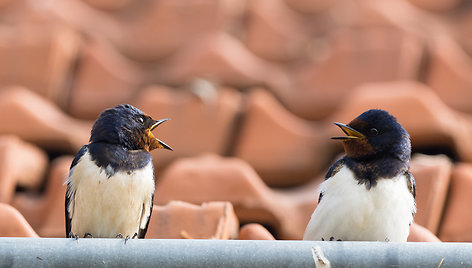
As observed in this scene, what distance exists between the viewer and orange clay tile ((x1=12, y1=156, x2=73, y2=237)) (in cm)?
263

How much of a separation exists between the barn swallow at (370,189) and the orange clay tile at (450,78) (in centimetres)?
85

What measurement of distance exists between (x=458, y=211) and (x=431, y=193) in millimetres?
89

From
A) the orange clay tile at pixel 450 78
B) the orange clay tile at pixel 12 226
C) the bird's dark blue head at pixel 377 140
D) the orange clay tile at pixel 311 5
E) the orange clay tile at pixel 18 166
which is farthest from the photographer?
the orange clay tile at pixel 311 5

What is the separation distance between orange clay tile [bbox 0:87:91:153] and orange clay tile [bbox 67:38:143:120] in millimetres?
235

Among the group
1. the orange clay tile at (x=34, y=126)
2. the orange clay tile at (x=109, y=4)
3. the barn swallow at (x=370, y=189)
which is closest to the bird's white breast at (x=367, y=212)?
the barn swallow at (x=370, y=189)

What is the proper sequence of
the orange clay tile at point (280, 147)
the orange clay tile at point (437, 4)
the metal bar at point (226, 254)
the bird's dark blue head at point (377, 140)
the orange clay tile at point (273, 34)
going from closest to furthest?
the metal bar at point (226, 254) < the bird's dark blue head at point (377, 140) < the orange clay tile at point (280, 147) < the orange clay tile at point (273, 34) < the orange clay tile at point (437, 4)

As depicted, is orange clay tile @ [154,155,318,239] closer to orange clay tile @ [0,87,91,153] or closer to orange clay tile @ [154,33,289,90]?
orange clay tile @ [0,87,91,153]

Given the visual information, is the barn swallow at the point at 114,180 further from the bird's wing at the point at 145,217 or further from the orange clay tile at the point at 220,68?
the orange clay tile at the point at 220,68

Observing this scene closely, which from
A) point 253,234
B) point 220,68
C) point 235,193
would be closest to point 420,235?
point 253,234

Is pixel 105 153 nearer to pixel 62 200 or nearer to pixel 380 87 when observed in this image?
pixel 62 200

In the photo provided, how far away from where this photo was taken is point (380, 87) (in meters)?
2.94

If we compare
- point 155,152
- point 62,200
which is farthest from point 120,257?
point 155,152

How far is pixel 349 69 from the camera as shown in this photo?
324 cm

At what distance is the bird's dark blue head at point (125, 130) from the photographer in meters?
2.34
